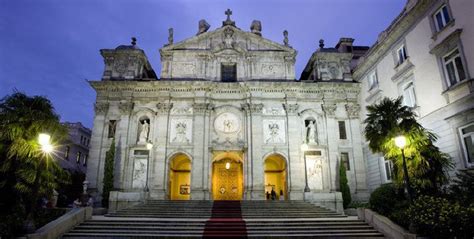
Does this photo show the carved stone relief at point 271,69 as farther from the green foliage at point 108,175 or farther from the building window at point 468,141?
the building window at point 468,141

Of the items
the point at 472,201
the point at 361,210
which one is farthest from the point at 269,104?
the point at 472,201

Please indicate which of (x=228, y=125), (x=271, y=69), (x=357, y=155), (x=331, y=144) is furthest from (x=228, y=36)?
(x=357, y=155)

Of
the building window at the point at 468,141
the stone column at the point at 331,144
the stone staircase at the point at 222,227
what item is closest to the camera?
the stone staircase at the point at 222,227

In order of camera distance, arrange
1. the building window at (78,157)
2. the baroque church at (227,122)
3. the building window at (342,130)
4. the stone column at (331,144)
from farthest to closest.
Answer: the building window at (78,157)
the building window at (342,130)
the stone column at (331,144)
the baroque church at (227,122)

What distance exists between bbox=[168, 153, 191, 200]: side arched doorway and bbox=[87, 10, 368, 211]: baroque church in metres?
0.09

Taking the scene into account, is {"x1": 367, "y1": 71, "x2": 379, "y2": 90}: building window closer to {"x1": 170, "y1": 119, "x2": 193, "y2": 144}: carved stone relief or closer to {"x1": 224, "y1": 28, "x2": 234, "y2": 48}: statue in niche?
{"x1": 224, "y1": 28, "x2": 234, "y2": 48}: statue in niche

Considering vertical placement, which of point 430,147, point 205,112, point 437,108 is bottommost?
point 430,147

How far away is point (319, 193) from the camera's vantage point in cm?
Result: 2302

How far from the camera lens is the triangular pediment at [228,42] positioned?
28297 millimetres

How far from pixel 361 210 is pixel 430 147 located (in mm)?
4713

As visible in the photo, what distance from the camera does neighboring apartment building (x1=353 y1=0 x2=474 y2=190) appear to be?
49.0 feet

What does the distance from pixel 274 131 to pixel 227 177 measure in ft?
19.8

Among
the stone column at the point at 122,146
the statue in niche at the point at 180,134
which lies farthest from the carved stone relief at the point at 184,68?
the stone column at the point at 122,146

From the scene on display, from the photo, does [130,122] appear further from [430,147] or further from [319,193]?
[430,147]
